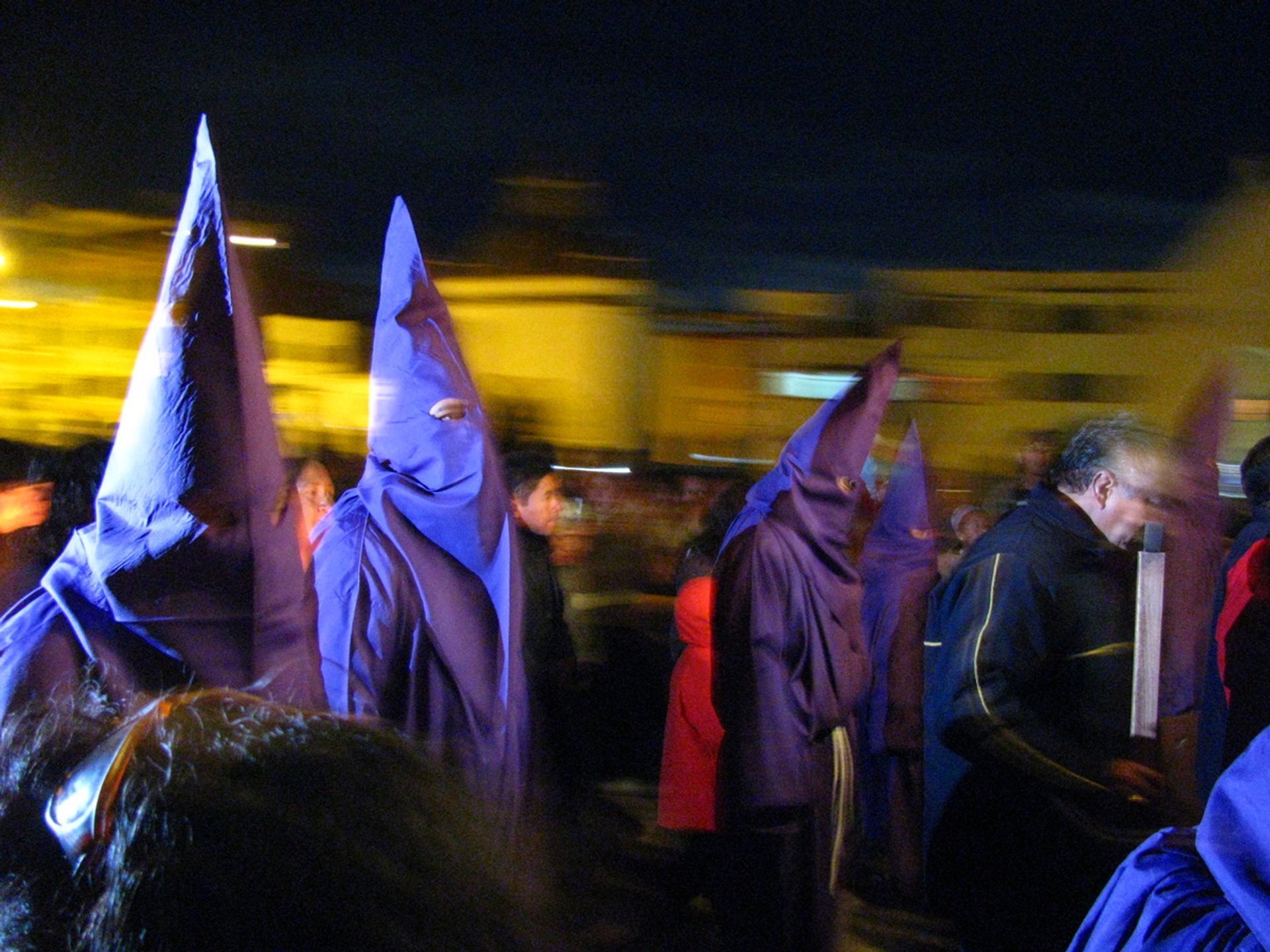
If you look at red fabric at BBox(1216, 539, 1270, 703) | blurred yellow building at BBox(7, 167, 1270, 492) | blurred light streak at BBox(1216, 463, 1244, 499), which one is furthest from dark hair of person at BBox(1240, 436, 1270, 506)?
blurred yellow building at BBox(7, 167, 1270, 492)

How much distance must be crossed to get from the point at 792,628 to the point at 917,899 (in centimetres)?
201

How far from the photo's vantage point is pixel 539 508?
12.4 feet

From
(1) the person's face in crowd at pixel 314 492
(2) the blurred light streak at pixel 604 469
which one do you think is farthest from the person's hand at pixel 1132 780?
(2) the blurred light streak at pixel 604 469

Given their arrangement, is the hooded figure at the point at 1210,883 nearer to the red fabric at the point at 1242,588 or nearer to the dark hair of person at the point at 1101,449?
the dark hair of person at the point at 1101,449

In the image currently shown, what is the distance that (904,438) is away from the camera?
5.12 meters

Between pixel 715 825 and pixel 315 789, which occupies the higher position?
pixel 315 789

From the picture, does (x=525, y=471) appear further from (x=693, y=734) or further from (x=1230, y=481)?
(x=1230, y=481)

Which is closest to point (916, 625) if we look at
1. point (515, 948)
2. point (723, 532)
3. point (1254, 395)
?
point (723, 532)

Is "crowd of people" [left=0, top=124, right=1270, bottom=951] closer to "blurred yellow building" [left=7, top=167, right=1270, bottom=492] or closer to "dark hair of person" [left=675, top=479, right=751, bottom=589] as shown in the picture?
"dark hair of person" [left=675, top=479, right=751, bottom=589]

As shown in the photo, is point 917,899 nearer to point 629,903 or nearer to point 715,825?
point 629,903

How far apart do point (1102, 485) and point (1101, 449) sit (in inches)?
3.8

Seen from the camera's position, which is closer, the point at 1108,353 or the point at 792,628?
the point at 792,628

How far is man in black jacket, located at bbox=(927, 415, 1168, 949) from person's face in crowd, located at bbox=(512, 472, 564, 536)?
1503 mm

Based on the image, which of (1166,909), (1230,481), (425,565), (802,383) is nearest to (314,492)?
(425,565)
